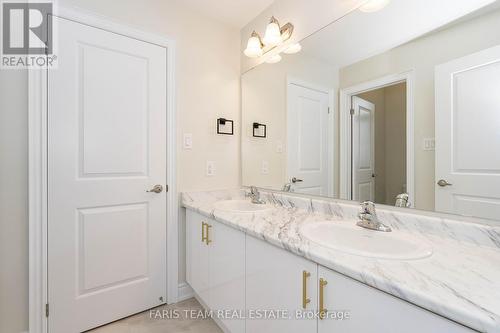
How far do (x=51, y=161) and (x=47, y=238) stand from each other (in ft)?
1.50

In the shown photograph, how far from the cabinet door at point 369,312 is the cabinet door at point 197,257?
0.94 m

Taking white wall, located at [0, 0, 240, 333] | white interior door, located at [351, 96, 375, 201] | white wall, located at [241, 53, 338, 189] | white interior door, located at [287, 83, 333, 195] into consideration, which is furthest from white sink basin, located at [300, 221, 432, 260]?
white wall, located at [0, 0, 240, 333]

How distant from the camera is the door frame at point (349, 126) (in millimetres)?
1131

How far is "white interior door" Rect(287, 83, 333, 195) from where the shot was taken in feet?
5.09

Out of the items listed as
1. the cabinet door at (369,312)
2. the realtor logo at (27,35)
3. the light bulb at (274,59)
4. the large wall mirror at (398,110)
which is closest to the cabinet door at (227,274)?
the cabinet door at (369,312)

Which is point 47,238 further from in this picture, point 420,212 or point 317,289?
point 420,212

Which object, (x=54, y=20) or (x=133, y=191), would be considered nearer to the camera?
(x=54, y=20)

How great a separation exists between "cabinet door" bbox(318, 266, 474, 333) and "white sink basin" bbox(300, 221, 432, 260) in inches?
4.5

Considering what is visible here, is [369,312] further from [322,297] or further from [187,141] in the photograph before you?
[187,141]

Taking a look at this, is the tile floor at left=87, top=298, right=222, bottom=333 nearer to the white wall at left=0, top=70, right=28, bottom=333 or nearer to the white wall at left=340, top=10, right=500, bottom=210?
the white wall at left=0, top=70, right=28, bottom=333

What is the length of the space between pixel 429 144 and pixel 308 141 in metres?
0.71

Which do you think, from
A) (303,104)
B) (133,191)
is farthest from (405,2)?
(133,191)

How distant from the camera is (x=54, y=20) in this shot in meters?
→ 1.42

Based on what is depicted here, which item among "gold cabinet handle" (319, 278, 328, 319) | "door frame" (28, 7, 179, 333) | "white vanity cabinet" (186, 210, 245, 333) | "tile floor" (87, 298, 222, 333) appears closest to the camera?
"gold cabinet handle" (319, 278, 328, 319)
